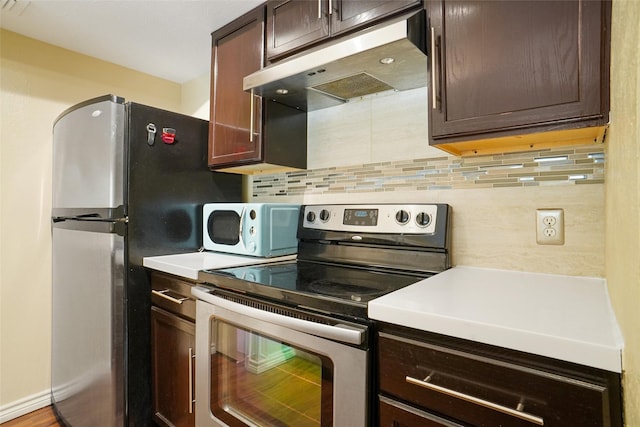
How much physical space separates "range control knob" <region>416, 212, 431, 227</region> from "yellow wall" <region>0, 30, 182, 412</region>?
7.10 ft

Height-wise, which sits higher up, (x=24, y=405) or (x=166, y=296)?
(x=166, y=296)

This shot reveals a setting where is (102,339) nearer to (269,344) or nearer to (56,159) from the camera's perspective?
(269,344)

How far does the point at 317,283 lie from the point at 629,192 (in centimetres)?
83

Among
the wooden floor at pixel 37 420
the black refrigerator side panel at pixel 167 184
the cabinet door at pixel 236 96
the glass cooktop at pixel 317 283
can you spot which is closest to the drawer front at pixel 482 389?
the glass cooktop at pixel 317 283

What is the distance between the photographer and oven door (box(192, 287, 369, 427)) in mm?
870

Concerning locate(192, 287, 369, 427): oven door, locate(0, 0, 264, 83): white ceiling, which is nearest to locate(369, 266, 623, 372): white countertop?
locate(192, 287, 369, 427): oven door

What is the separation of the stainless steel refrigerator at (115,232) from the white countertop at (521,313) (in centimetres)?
123

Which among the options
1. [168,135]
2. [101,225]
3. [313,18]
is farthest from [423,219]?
[101,225]

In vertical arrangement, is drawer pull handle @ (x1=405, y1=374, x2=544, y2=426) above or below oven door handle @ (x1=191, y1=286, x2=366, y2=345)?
Answer: below

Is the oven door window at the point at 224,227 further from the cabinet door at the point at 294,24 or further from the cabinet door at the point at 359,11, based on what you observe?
the cabinet door at the point at 359,11

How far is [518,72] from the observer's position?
0.94 metres

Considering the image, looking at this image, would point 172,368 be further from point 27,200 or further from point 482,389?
point 27,200

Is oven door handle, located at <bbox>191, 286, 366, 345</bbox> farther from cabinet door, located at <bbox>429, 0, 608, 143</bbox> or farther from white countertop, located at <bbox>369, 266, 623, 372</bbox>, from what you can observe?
cabinet door, located at <bbox>429, 0, 608, 143</bbox>

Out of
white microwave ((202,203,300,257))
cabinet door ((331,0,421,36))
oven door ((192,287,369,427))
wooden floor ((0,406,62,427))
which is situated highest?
cabinet door ((331,0,421,36))
